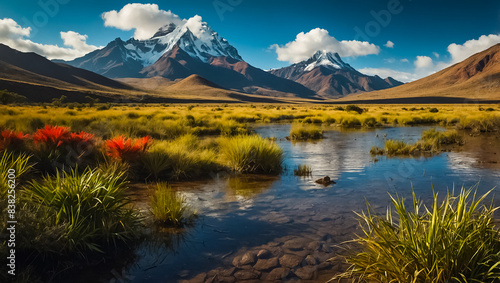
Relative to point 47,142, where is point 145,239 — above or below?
below

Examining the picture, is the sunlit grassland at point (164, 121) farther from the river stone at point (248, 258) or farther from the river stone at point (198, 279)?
the river stone at point (198, 279)

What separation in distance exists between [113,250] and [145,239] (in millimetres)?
538

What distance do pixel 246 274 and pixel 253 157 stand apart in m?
6.07

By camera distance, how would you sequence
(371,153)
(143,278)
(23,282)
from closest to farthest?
(23,282) < (143,278) < (371,153)

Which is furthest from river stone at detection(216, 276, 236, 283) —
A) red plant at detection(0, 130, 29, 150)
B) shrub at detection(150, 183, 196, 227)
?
red plant at detection(0, 130, 29, 150)

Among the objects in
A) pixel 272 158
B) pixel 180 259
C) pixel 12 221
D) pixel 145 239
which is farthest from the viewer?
pixel 272 158

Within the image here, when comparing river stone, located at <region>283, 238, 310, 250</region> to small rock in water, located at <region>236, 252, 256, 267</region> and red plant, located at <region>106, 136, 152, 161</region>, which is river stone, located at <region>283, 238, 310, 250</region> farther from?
red plant, located at <region>106, 136, 152, 161</region>

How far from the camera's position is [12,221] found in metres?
3.57

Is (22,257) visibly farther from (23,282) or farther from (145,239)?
(145,239)

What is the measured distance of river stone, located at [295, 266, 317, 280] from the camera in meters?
3.93

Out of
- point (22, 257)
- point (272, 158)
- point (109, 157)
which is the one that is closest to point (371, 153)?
point (272, 158)

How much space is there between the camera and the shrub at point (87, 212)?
4031 mm

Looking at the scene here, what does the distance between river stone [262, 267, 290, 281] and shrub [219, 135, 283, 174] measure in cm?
583

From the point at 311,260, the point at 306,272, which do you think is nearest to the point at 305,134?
the point at 311,260
